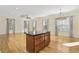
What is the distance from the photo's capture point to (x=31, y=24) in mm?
1882

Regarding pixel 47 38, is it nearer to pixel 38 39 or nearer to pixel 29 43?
pixel 38 39

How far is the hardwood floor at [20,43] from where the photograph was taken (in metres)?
1.86

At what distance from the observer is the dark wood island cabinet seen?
6.18 ft

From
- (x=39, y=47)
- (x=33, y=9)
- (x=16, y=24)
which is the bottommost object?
(x=39, y=47)

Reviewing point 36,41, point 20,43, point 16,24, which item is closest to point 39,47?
Answer: point 36,41

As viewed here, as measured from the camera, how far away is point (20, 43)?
6.15 feet

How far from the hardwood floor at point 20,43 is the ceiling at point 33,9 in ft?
1.06

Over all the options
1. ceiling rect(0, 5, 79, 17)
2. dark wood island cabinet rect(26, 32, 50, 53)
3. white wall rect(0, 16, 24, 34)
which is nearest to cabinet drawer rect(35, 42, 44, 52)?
dark wood island cabinet rect(26, 32, 50, 53)

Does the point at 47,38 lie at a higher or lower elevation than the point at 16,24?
lower

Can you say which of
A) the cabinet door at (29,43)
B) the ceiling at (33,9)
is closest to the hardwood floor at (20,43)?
the cabinet door at (29,43)

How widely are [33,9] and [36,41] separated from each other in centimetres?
47

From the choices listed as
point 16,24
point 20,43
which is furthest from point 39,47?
point 16,24

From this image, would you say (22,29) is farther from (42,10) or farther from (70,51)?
(70,51)
